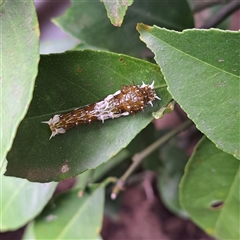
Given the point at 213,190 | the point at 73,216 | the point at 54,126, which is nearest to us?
the point at 54,126

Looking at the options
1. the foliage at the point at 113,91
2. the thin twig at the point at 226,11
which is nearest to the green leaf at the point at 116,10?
the foliage at the point at 113,91

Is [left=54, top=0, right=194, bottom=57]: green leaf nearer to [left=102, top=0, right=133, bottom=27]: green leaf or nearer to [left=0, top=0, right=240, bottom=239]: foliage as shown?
[left=0, top=0, right=240, bottom=239]: foliage

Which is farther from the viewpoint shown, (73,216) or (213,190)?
(73,216)

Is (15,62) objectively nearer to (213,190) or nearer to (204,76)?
(204,76)

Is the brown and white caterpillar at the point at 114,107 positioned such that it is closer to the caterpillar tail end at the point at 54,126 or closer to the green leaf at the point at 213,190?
the caterpillar tail end at the point at 54,126

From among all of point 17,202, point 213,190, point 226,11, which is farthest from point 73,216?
point 226,11

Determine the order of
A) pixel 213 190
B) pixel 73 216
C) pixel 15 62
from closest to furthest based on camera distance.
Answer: pixel 15 62 < pixel 213 190 < pixel 73 216

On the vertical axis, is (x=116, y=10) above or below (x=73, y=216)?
above
